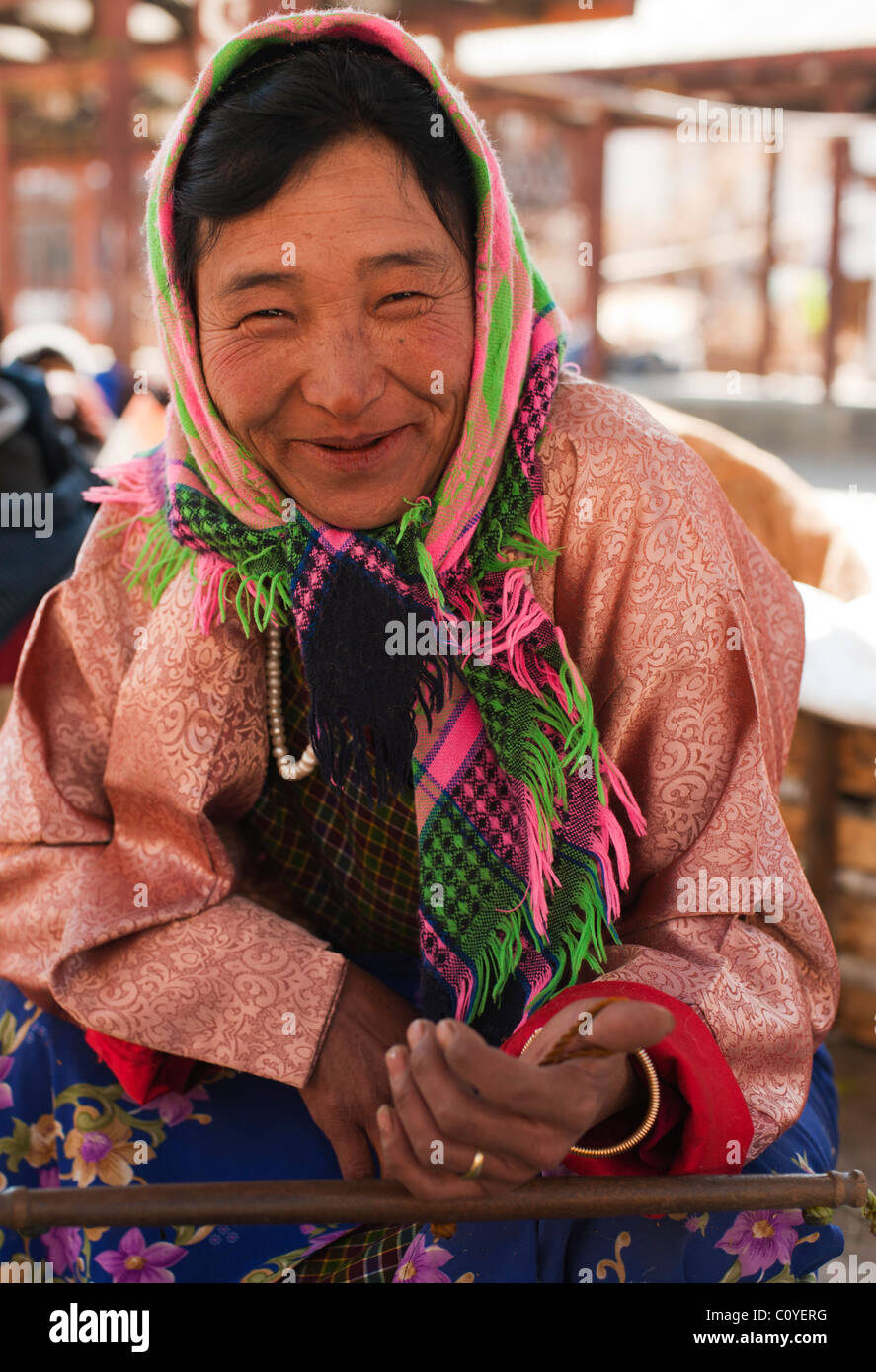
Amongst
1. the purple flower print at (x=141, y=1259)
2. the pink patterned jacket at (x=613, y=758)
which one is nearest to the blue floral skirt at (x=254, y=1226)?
the purple flower print at (x=141, y=1259)

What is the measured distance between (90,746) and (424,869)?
43 centimetres

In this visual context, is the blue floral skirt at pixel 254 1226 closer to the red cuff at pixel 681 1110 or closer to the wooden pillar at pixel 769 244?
the red cuff at pixel 681 1110

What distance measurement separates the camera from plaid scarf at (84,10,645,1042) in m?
1.20

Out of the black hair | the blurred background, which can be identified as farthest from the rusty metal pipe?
the blurred background

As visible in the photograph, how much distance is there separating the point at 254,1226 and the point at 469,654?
635 millimetres

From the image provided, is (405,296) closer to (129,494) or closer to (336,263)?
(336,263)

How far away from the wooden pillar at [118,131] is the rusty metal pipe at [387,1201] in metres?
4.89

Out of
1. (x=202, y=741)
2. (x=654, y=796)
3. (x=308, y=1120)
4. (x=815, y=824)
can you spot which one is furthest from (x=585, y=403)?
(x=815, y=824)

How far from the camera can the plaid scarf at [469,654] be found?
120 centimetres

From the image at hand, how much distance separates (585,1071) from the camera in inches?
37.7

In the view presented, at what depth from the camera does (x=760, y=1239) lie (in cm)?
119

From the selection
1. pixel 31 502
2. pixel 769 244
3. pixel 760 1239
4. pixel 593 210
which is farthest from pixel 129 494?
pixel 769 244

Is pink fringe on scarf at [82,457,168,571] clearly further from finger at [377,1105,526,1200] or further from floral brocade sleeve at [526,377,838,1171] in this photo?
finger at [377,1105,526,1200]
